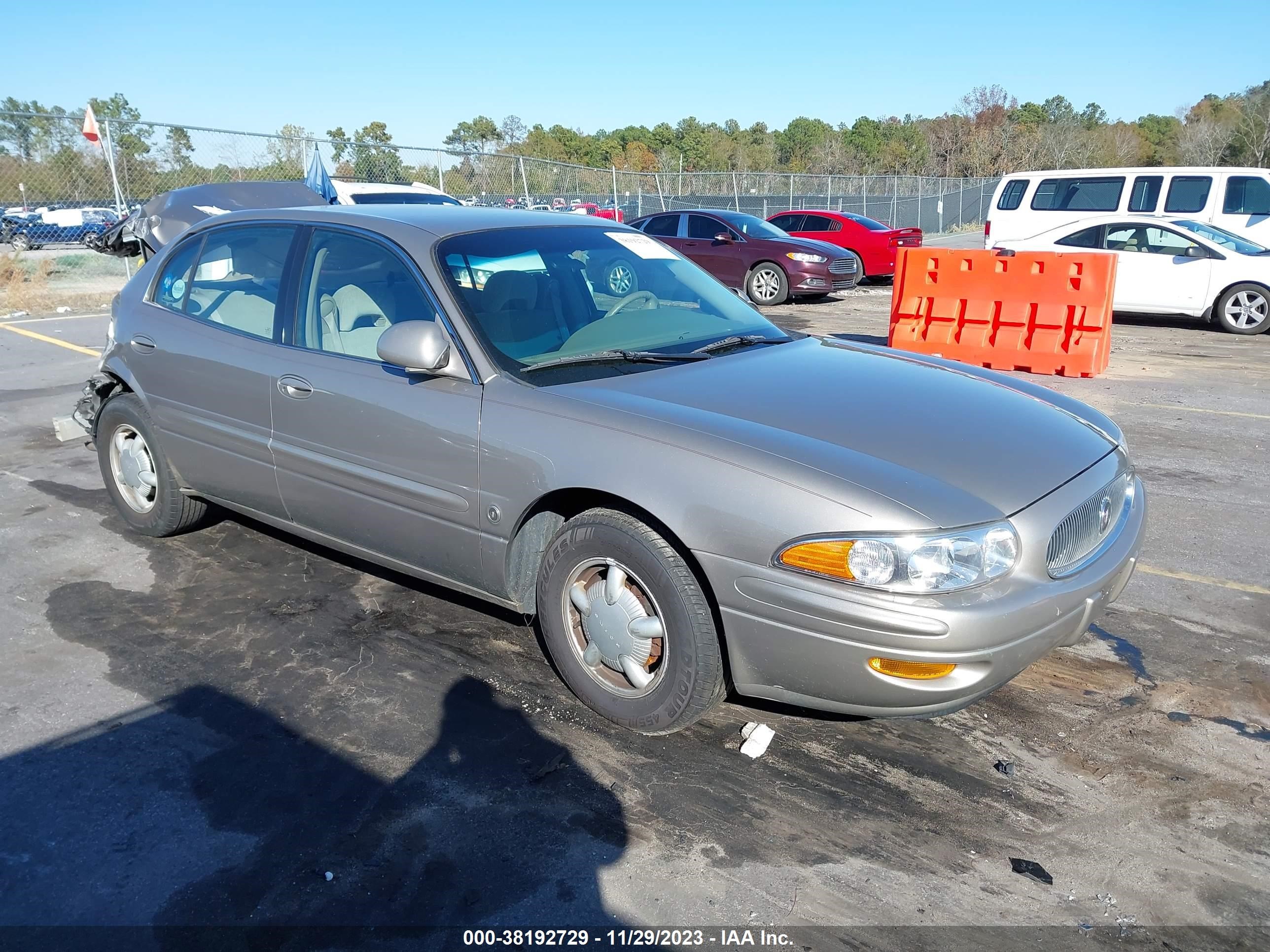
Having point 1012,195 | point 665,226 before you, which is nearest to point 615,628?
point 665,226

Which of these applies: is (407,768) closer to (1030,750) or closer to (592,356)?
(592,356)

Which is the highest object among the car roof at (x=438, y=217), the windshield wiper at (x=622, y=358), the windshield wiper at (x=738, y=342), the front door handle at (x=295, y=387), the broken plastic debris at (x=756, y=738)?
the car roof at (x=438, y=217)

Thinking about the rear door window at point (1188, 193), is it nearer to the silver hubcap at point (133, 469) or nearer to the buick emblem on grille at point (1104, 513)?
the buick emblem on grille at point (1104, 513)

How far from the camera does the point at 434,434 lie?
3.51 metres

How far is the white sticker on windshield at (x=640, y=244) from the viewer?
439cm

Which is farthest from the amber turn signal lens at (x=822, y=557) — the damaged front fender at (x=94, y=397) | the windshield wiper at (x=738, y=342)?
the damaged front fender at (x=94, y=397)

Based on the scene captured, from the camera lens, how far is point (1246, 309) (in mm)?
12789

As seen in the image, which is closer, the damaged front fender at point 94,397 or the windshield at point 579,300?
the windshield at point 579,300

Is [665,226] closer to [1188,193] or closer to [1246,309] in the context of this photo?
[1188,193]

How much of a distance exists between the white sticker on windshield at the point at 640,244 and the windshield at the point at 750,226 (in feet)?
39.7

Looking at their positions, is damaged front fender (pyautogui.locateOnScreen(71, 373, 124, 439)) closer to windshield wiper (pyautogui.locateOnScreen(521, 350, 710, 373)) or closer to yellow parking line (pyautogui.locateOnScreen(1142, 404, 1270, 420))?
windshield wiper (pyautogui.locateOnScreen(521, 350, 710, 373))

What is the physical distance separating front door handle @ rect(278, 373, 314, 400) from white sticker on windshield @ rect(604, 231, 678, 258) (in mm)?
1462

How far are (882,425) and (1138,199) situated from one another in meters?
15.1

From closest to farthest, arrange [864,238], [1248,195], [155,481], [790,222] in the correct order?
[155,481] < [1248,195] < [864,238] < [790,222]
